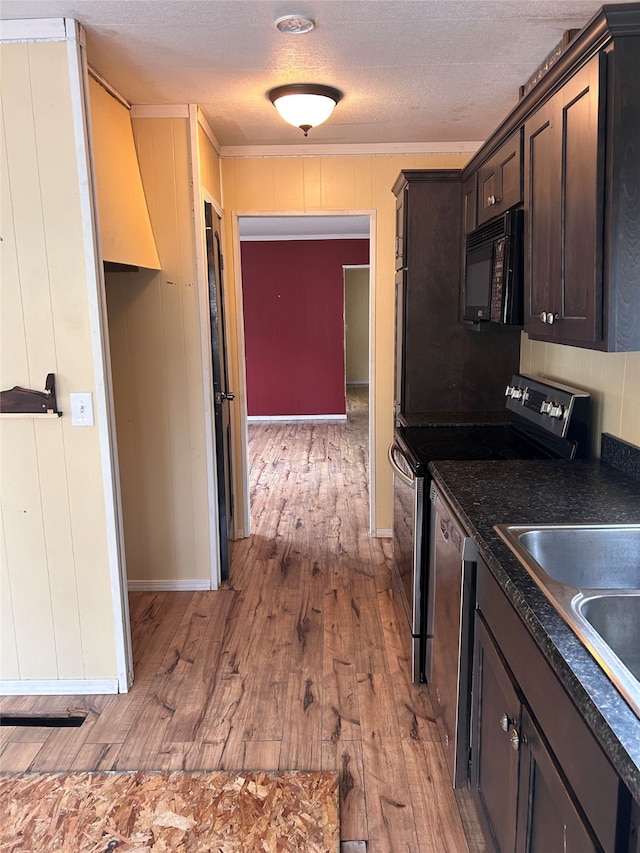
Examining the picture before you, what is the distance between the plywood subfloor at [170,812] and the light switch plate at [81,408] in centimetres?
121

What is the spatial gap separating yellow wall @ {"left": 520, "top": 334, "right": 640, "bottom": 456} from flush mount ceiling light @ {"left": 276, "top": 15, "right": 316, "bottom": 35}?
59.7 inches

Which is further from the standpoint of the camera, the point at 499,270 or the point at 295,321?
the point at 295,321

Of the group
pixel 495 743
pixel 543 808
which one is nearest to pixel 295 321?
pixel 495 743

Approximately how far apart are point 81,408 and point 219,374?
121cm

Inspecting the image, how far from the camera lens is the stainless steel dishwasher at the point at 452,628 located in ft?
5.92

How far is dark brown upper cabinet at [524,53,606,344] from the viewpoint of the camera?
163cm

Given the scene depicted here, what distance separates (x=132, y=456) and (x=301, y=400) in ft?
17.9

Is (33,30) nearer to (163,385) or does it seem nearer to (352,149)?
(163,385)

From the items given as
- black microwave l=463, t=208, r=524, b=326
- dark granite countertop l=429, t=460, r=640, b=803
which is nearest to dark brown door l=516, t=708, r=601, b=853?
dark granite countertop l=429, t=460, r=640, b=803

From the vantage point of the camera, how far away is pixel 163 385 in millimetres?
3352

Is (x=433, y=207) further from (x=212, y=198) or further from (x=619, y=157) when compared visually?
(x=619, y=157)

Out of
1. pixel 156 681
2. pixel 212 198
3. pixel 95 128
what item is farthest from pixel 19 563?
pixel 212 198

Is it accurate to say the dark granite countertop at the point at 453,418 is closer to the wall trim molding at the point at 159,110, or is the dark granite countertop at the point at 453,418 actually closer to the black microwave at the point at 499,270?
the black microwave at the point at 499,270

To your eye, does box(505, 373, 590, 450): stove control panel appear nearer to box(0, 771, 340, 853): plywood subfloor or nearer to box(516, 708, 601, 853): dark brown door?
box(516, 708, 601, 853): dark brown door
